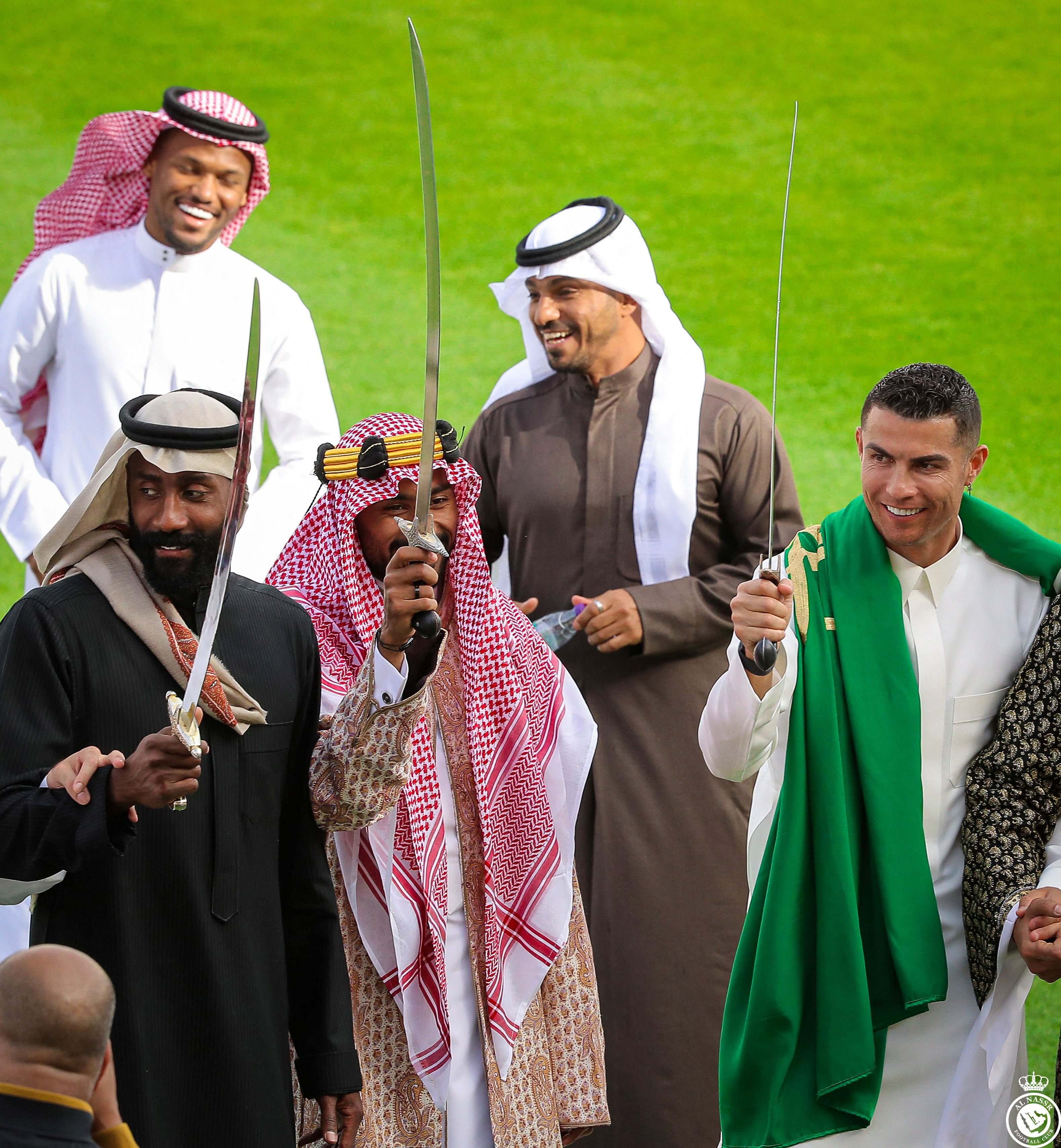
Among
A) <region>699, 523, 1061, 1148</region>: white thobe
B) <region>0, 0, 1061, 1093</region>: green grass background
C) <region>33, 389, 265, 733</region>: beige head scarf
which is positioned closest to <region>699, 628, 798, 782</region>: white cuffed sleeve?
<region>699, 523, 1061, 1148</region>: white thobe

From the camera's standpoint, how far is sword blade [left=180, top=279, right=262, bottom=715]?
2.05m

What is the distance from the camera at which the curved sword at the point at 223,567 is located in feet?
6.61

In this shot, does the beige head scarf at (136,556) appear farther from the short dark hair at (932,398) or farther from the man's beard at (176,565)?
the short dark hair at (932,398)

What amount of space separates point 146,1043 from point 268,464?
6.63 metres

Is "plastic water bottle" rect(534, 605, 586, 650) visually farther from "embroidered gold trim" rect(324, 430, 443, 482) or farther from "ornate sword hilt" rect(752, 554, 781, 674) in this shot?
"ornate sword hilt" rect(752, 554, 781, 674)

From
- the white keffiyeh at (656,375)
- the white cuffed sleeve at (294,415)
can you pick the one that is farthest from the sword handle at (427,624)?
the white cuffed sleeve at (294,415)

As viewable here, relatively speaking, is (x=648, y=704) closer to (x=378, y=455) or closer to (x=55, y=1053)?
(x=378, y=455)

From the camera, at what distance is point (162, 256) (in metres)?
4.54

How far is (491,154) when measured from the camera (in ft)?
35.0

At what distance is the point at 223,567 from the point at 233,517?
0.22 feet

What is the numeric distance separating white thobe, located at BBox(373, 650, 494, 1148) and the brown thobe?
96 cm

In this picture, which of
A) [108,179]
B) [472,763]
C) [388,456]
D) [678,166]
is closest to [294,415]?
[108,179]

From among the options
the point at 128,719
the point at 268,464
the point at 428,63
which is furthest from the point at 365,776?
the point at 428,63

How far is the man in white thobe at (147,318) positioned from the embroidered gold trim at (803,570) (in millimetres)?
1819
